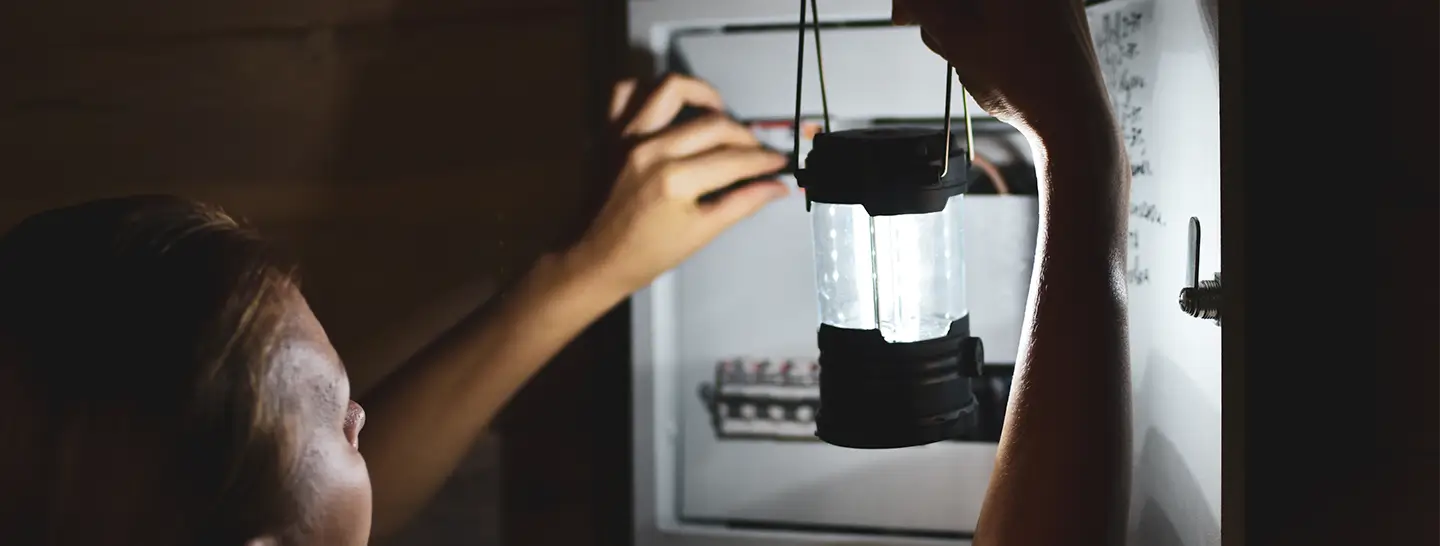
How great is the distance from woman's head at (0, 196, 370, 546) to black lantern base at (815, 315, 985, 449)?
1.14ft

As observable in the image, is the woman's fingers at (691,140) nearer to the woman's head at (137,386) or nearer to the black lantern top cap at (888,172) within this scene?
the black lantern top cap at (888,172)

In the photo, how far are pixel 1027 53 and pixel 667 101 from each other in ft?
1.39

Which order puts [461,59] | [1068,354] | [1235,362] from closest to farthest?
[1235,362], [1068,354], [461,59]

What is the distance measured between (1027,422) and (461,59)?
2.24ft

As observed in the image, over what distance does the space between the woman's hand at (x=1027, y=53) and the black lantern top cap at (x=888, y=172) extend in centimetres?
5

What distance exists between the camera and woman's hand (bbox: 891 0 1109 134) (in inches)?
30.2

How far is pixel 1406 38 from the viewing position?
676 millimetres

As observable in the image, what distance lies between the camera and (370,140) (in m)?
1.24

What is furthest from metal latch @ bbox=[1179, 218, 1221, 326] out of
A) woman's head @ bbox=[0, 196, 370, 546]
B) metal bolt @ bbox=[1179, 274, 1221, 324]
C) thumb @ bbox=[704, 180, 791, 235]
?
woman's head @ bbox=[0, 196, 370, 546]

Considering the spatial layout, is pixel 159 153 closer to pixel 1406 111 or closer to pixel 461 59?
pixel 461 59

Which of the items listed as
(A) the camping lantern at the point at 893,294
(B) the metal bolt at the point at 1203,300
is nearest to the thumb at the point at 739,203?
(A) the camping lantern at the point at 893,294

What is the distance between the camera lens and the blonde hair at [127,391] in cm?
66

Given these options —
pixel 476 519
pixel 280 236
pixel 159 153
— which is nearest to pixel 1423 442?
pixel 476 519

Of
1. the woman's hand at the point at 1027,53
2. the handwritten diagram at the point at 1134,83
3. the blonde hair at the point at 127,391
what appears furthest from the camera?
the handwritten diagram at the point at 1134,83
